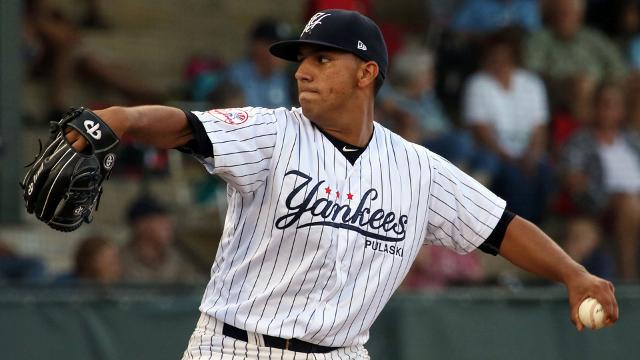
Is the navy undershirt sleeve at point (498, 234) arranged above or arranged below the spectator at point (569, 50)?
below

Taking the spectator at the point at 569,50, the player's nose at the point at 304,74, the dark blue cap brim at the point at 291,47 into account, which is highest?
the spectator at the point at 569,50

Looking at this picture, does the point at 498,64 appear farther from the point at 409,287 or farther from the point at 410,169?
the point at 410,169

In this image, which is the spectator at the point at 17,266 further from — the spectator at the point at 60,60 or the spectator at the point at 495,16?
the spectator at the point at 495,16

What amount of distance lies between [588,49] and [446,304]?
3.60 m

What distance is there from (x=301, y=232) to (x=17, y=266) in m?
3.40

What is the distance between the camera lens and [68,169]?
3363mm

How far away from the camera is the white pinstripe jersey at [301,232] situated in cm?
396

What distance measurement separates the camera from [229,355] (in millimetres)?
4023

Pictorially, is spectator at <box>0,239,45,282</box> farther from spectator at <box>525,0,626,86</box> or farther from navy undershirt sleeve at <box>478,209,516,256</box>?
spectator at <box>525,0,626,86</box>

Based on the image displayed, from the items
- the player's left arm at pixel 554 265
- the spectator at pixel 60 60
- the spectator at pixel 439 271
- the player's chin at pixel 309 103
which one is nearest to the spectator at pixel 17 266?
the spectator at pixel 60 60

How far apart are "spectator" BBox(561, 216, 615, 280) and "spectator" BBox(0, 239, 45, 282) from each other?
12.1 feet

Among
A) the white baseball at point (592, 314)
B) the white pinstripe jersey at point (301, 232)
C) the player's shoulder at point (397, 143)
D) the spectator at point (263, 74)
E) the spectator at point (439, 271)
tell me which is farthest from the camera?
the spectator at point (263, 74)

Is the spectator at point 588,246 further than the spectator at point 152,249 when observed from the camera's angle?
Yes

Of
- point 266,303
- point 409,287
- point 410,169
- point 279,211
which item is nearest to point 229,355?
point 266,303
